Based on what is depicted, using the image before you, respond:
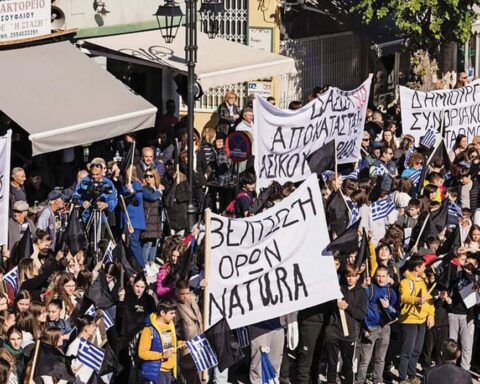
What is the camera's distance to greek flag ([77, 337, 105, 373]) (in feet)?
49.3

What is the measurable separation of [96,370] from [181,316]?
1.20 meters

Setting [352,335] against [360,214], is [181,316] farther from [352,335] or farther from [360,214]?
[360,214]

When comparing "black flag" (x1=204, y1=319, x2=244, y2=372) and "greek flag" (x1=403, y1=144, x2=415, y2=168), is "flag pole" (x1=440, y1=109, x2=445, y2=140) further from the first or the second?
"black flag" (x1=204, y1=319, x2=244, y2=372)

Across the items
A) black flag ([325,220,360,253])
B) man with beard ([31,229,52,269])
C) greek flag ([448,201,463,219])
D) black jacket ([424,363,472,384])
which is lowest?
greek flag ([448,201,463,219])

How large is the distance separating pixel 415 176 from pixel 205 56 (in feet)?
17.4

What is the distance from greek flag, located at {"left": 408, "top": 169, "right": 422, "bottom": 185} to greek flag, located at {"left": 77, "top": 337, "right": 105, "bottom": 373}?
7.85 m

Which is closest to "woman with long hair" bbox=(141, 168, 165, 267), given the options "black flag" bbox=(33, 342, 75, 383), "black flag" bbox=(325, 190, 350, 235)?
"black flag" bbox=(325, 190, 350, 235)

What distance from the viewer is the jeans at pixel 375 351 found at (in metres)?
17.2

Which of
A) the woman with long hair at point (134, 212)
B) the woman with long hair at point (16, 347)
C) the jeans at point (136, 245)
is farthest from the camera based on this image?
the woman with long hair at point (134, 212)

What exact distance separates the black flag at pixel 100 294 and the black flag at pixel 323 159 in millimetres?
5541

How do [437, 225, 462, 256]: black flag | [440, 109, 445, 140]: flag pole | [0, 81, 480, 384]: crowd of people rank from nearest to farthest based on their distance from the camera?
[0, 81, 480, 384]: crowd of people, [437, 225, 462, 256]: black flag, [440, 109, 445, 140]: flag pole

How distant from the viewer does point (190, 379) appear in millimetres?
16203

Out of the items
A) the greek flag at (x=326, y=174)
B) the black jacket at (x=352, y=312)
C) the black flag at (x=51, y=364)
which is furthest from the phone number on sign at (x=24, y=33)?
the black flag at (x=51, y=364)

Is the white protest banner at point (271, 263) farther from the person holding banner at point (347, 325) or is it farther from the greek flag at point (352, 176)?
the greek flag at point (352, 176)
